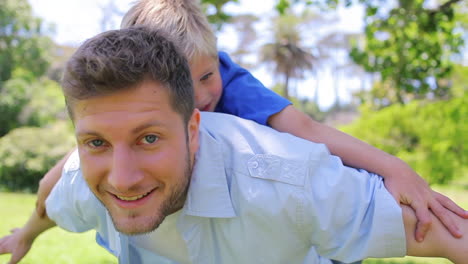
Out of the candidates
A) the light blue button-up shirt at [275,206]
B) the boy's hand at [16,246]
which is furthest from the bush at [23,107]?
the light blue button-up shirt at [275,206]

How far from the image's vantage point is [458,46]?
296 inches

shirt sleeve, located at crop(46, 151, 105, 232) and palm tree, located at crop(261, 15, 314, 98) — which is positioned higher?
shirt sleeve, located at crop(46, 151, 105, 232)

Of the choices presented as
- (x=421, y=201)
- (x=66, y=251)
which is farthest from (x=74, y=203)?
(x=66, y=251)

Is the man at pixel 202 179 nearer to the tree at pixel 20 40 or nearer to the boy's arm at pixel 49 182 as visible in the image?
the boy's arm at pixel 49 182

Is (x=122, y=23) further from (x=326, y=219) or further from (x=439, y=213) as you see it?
(x=439, y=213)

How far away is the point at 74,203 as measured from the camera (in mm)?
2975

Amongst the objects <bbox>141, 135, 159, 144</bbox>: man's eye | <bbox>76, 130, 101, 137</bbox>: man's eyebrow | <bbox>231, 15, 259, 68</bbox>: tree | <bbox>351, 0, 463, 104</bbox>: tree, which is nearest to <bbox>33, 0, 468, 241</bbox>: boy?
<bbox>141, 135, 159, 144</bbox>: man's eye

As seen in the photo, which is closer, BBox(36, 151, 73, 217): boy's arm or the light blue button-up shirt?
the light blue button-up shirt

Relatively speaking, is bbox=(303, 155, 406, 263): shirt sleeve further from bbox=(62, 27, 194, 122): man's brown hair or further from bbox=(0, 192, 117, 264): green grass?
bbox=(0, 192, 117, 264): green grass

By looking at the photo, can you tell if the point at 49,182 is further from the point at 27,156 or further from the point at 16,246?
the point at 27,156

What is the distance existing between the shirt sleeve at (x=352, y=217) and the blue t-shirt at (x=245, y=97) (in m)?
0.77

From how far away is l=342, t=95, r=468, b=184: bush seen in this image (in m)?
11.2

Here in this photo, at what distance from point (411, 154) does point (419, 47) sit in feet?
24.2

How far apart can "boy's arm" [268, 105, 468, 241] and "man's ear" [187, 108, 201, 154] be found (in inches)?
28.2
